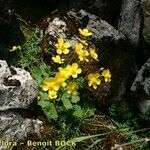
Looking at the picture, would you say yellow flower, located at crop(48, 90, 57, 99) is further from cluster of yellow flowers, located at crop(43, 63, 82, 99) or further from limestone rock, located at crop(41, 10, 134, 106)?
limestone rock, located at crop(41, 10, 134, 106)

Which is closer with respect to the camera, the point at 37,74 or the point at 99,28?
the point at 37,74

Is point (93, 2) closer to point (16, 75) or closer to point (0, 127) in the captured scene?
point (16, 75)

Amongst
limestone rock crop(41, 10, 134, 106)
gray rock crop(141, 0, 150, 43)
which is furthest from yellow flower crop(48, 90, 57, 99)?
gray rock crop(141, 0, 150, 43)

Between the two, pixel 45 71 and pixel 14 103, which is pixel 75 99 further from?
pixel 14 103

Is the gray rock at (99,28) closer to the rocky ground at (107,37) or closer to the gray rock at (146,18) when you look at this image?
the rocky ground at (107,37)

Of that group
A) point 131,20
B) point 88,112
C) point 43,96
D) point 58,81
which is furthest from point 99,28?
point 58,81

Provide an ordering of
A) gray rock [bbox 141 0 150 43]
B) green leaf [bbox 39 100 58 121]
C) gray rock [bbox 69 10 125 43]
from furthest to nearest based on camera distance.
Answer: gray rock [bbox 69 10 125 43] < gray rock [bbox 141 0 150 43] < green leaf [bbox 39 100 58 121]
